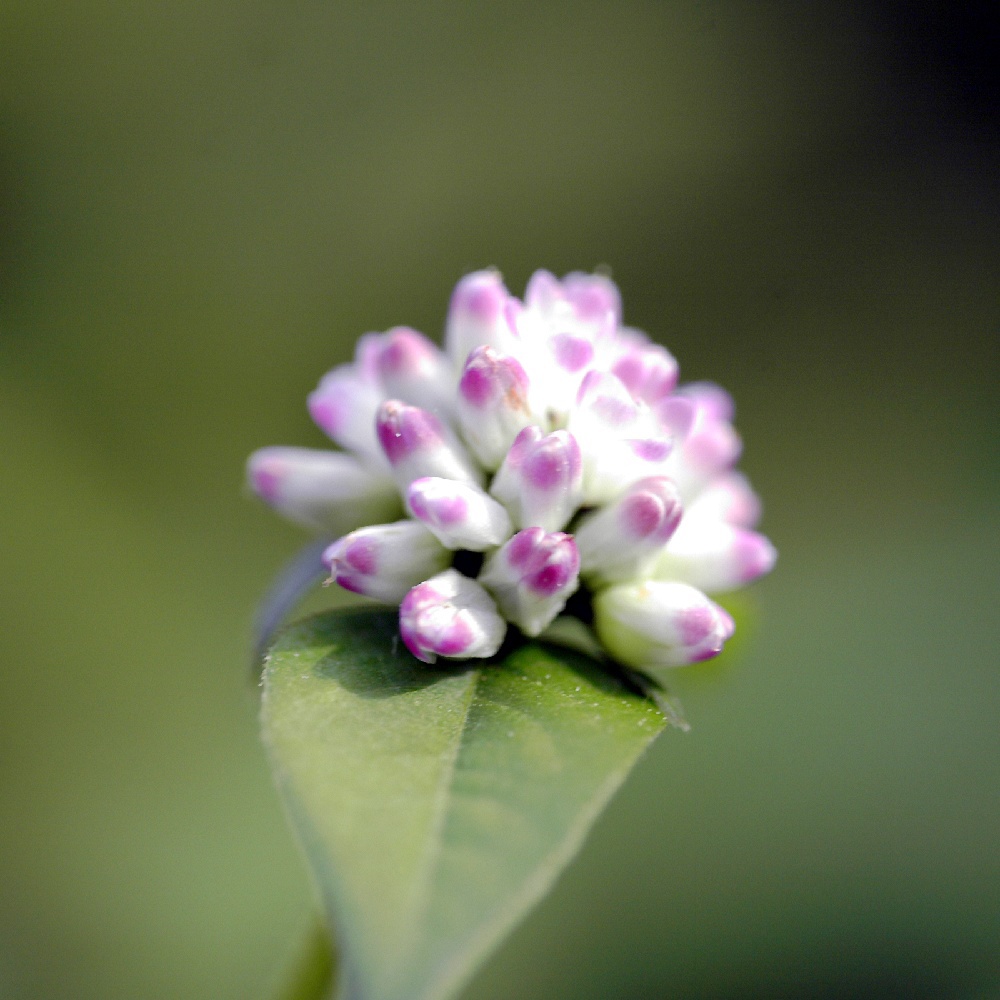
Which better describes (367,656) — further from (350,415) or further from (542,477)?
(350,415)

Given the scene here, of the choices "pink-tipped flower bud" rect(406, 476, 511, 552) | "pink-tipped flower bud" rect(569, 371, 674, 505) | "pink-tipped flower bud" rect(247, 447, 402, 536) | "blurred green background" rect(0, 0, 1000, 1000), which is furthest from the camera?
"blurred green background" rect(0, 0, 1000, 1000)

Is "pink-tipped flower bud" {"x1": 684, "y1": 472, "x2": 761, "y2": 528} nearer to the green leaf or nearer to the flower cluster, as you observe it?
the flower cluster

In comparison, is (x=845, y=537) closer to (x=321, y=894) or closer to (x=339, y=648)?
(x=339, y=648)

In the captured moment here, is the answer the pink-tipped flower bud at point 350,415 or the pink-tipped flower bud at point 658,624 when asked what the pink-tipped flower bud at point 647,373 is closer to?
the pink-tipped flower bud at point 658,624

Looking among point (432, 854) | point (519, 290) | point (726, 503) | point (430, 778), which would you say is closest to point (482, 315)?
point (726, 503)

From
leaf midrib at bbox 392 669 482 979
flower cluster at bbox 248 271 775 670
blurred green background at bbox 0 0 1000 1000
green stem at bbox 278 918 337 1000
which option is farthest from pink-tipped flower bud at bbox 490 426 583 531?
blurred green background at bbox 0 0 1000 1000

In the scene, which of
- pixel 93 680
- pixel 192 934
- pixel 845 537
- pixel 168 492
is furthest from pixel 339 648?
pixel 845 537

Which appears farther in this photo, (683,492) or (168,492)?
(168,492)
